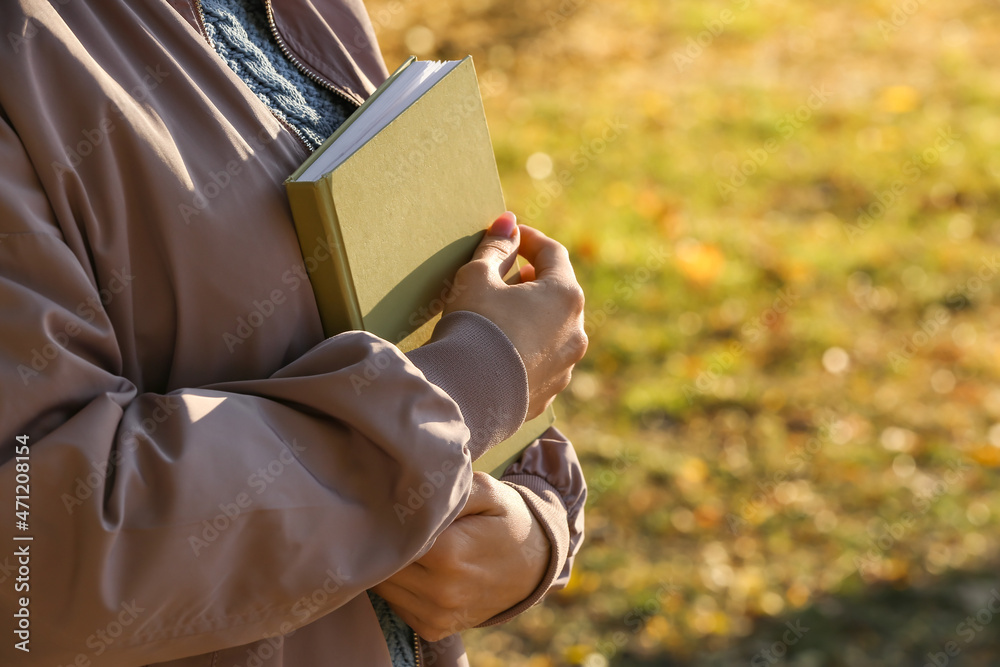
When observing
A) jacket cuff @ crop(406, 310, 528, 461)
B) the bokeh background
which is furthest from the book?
the bokeh background

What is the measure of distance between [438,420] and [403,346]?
267 millimetres

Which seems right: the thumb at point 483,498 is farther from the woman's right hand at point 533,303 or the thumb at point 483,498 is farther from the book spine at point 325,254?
the book spine at point 325,254

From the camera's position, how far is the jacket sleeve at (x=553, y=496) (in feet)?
4.45

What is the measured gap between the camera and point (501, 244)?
1367 millimetres

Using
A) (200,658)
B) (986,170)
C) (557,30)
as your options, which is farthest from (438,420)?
(557,30)

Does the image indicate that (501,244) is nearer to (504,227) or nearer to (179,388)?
(504,227)

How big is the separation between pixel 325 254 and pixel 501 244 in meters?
0.32

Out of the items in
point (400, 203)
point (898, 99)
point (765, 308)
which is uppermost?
point (400, 203)

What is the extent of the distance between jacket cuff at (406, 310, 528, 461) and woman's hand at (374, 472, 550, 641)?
4.9 inches

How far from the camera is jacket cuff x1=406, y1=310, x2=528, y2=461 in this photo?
1.10 m

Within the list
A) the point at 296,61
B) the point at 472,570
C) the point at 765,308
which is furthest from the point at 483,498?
the point at 765,308

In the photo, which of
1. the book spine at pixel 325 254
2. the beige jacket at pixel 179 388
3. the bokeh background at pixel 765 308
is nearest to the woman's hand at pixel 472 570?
the beige jacket at pixel 179 388

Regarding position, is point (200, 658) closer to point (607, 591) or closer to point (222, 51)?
point (222, 51)

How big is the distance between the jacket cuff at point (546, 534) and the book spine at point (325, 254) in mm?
396
